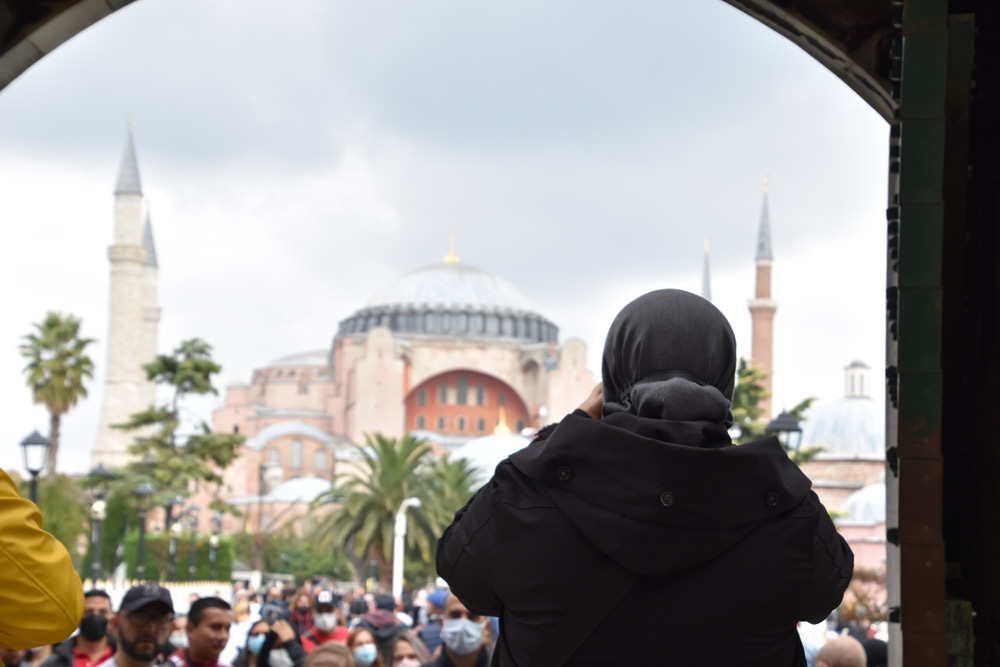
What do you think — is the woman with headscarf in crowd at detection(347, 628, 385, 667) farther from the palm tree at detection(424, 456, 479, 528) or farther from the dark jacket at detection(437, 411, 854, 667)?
the palm tree at detection(424, 456, 479, 528)

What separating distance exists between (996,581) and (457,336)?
3215 inches

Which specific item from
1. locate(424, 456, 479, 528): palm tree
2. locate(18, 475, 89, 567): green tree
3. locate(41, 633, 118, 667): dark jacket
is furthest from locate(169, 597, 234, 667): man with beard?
locate(424, 456, 479, 528): palm tree

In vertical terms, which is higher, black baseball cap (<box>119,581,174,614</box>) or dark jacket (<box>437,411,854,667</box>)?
dark jacket (<box>437,411,854,667</box>)

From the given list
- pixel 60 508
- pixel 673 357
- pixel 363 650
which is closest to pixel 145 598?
pixel 363 650

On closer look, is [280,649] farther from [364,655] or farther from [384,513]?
[384,513]

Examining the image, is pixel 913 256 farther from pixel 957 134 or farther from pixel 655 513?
pixel 655 513

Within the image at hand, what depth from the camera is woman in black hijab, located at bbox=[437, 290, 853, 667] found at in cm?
175

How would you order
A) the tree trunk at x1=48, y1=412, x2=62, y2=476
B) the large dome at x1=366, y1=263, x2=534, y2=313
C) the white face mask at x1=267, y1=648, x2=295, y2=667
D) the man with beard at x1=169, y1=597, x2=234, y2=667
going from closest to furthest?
the man with beard at x1=169, y1=597, x2=234, y2=667
the white face mask at x1=267, y1=648, x2=295, y2=667
the tree trunk at x1=48, y1=412, x2=62, y2=476
the large dome at x1=366, y1=263, x2=534, y2=313

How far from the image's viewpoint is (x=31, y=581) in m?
1.86

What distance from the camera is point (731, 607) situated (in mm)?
1771

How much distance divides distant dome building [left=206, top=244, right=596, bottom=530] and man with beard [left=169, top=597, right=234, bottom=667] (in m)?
65.5

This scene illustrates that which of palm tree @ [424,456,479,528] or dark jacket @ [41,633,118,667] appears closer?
dark jacket @ [41,633,118,667]

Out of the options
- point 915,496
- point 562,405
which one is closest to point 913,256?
point 915,496

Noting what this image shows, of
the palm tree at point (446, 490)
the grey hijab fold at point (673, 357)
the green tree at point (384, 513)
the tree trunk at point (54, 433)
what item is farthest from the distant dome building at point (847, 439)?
the grey hijab fold at point (673, 357)
